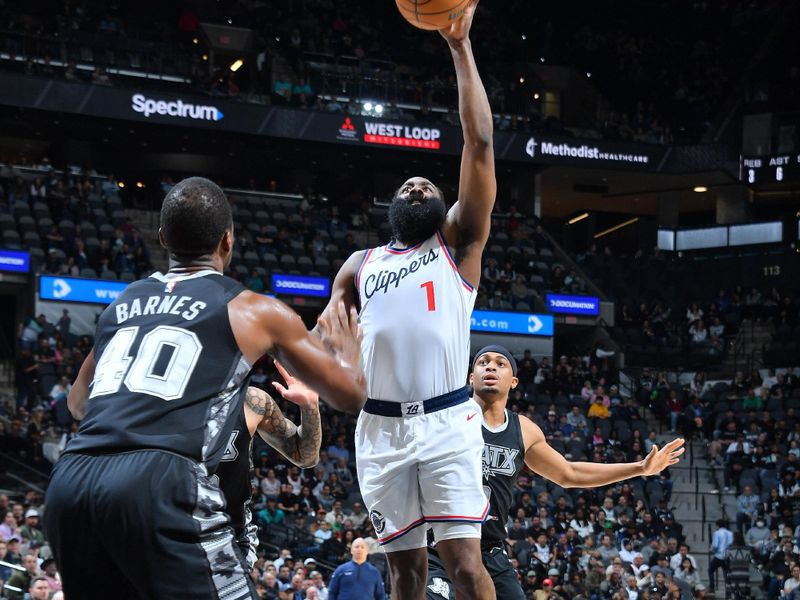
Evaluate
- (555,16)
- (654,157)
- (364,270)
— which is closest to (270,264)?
(654,157)

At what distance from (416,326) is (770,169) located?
31.3 m

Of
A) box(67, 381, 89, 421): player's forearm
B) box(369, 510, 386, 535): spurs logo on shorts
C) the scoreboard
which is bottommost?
box(369, 510, 386, 535): spurs logo on shorts

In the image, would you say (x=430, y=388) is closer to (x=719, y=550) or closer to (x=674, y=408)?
(x=719, y=550)

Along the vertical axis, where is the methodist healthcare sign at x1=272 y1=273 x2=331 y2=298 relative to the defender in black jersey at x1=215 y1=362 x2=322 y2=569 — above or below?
above

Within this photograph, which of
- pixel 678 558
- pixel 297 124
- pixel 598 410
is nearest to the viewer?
pixel 678 558

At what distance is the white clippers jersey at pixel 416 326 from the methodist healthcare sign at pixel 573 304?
24788 mm

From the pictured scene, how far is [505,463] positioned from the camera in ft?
22.5

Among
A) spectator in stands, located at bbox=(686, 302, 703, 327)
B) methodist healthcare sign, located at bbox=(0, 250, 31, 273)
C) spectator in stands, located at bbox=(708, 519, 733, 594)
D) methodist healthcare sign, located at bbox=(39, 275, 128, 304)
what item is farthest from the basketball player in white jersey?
spectator in stands, located at bbox=(686, 302, 703, 327)

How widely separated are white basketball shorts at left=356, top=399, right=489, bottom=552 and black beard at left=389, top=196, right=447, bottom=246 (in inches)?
32.8

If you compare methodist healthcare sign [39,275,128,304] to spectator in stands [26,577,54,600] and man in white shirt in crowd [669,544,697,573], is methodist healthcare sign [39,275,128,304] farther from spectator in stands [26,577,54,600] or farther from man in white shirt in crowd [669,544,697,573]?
spectator in stands [26,577,54,600]

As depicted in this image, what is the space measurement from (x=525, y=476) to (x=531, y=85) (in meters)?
18.1

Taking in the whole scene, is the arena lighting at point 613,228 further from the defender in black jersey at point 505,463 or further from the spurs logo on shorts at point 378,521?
the spurs logo on shorts at point 378,521

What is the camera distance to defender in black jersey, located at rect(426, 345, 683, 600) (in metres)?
6.64

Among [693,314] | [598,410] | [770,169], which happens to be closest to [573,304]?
[693,314]
